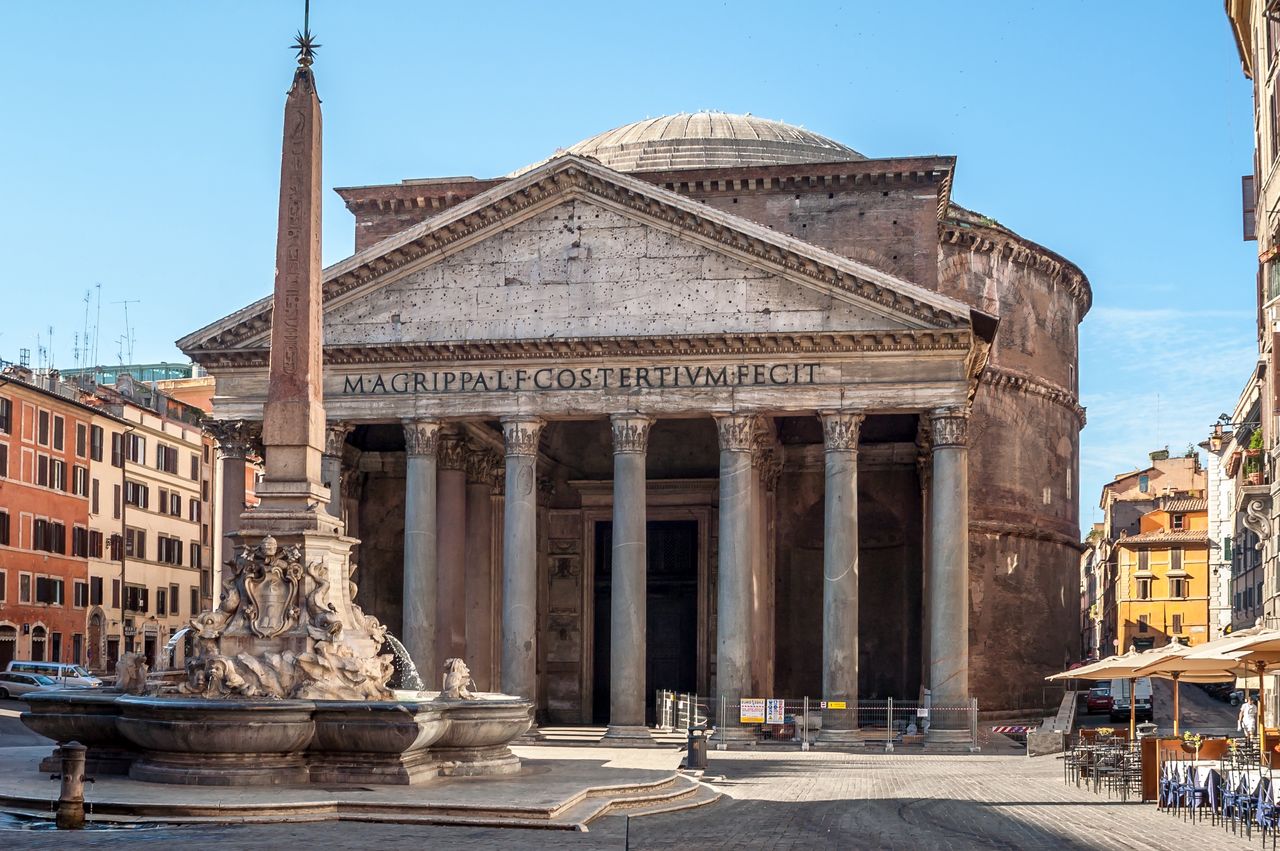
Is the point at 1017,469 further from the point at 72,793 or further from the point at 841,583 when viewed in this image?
the point at 72,793

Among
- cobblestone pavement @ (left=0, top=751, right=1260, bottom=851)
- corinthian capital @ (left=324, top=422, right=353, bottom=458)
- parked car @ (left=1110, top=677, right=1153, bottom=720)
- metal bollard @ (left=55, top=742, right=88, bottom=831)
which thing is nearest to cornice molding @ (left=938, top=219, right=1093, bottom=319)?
parked car @ (left=1110, top=677, right=1153, bottom=720)

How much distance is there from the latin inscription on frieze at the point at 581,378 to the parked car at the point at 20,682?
1420 cm

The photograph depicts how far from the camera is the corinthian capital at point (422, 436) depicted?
3500 cm

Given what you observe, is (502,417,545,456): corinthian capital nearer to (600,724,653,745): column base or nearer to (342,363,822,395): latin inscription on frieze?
(342,363,822,395): latin inscription on frieze

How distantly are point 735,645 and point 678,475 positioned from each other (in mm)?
9640

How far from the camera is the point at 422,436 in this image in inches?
1380

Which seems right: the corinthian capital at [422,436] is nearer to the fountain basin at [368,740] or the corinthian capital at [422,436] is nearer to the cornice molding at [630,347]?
the cornice molding at [630,347]

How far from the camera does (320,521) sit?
59.1 feet

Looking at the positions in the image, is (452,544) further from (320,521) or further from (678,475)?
(320,521)

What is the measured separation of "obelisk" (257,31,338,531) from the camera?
714 inches

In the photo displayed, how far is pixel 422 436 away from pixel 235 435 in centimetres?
397

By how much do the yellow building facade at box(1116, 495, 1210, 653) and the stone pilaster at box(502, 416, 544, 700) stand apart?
53.8 meters

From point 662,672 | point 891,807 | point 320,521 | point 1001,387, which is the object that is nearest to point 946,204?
point 1001,387

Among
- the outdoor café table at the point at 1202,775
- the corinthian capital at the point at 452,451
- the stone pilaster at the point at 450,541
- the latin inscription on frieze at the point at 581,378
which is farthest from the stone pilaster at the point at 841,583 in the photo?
the outdoor café table at the point at 1202,775
